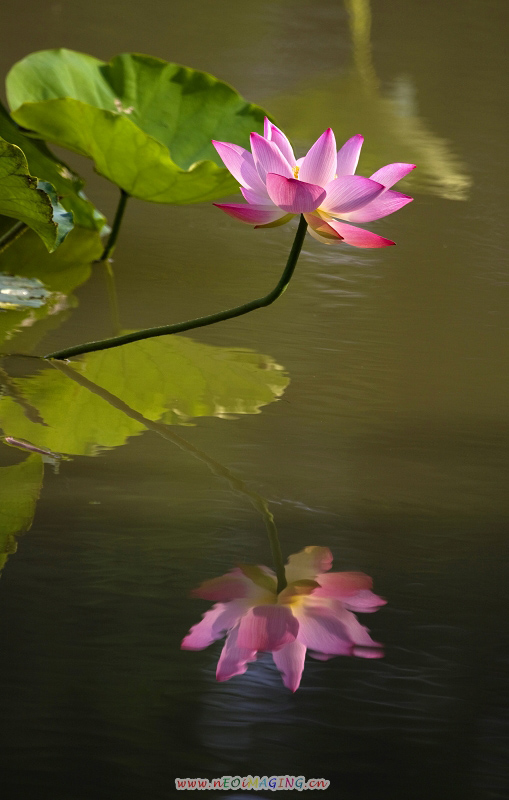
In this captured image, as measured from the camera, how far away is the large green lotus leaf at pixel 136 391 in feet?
2.44

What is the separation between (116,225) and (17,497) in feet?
2.24

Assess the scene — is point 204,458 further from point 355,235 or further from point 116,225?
point 116,225

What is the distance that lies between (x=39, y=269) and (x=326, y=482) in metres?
0.70

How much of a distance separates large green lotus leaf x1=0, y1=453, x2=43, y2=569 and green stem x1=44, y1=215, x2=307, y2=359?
17cm

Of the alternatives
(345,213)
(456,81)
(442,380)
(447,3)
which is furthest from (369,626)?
(447,3)

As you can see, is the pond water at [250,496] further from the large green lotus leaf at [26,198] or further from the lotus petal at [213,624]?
the large green lotus leaf at [26,198]

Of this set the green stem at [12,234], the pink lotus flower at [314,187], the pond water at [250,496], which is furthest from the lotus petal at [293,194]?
the green stem at [12,234]

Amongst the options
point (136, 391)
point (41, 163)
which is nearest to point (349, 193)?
point (136, 391)

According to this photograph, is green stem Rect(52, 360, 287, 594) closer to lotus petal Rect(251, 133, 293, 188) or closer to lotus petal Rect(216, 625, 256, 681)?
lotus petal Rect(216, 625, 256, 681)

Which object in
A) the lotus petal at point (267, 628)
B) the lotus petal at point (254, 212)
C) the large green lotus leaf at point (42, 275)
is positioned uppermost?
the lotus petal at point (254, 212)

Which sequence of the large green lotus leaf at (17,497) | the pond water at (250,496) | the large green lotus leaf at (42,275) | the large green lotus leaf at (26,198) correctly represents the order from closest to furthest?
the pond water at (250,496) < the large green lotus leaf at (17,497) < the large green lotus leaf at (26,198) < the large green lotus leaf at (42,275)

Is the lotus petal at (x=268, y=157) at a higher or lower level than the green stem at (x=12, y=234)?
higher

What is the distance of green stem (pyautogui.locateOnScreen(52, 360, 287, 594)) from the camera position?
1.85 ft

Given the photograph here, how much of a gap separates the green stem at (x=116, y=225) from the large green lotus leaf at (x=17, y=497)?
594 mm
